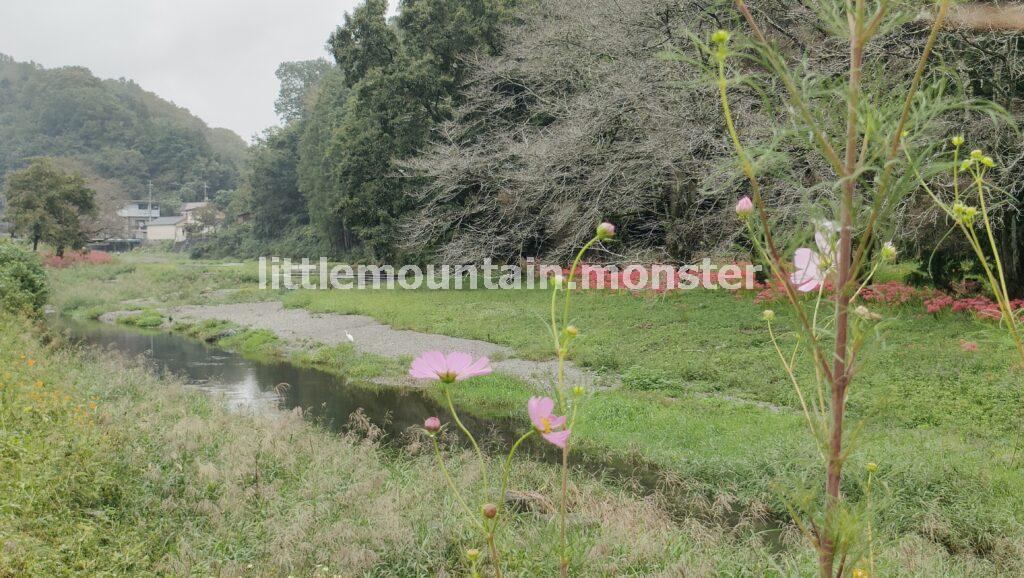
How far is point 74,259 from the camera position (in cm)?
2336

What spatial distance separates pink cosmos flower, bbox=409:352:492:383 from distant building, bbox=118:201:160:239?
4396 centimetres

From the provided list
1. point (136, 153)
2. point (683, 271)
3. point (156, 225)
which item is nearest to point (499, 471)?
point (683, 271)

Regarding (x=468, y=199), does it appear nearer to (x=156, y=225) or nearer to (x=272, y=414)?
(x=272, y=414)

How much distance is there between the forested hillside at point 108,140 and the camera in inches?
1766

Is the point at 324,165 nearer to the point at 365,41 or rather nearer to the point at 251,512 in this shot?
the point at 365,41

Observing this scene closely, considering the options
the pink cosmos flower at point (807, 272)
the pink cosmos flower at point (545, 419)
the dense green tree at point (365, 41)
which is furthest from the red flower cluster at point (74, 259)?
the pink cosmos flower at point (807, 272)

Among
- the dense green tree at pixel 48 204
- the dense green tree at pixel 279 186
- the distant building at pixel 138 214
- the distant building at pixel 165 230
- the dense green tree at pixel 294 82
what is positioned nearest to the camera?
the dense green tree at pixel 48 204

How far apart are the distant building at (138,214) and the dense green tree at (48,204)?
1754cm

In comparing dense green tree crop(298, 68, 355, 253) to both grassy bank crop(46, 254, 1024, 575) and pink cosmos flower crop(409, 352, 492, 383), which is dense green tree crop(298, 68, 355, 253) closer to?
grassy bank crop(46, 254, 1024, 575)

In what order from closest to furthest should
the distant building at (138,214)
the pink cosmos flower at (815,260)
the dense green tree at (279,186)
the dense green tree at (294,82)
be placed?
the pink cosmos flower at (815,260)
the dense green tree at (279,186)
the distant building at (138,214)
the dense green tree at (294,82)

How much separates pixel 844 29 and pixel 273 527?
352 centimetres

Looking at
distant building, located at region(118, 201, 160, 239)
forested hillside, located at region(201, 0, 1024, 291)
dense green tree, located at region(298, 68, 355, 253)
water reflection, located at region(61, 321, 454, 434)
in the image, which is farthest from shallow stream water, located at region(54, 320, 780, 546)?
distant building, located at region(118, 201, 160, 239)

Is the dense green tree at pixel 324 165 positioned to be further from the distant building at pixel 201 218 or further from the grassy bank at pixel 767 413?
the grassy bank at pixel 767 413

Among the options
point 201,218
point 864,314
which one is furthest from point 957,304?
point 201,218
